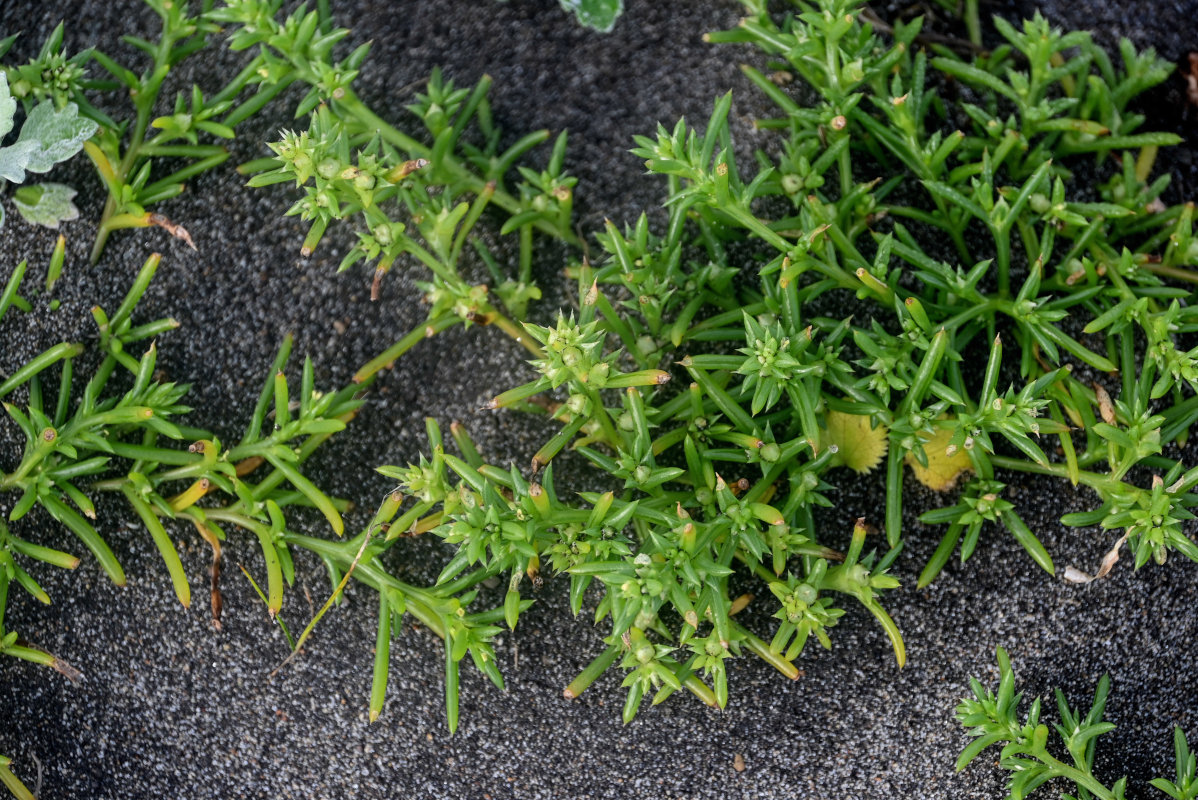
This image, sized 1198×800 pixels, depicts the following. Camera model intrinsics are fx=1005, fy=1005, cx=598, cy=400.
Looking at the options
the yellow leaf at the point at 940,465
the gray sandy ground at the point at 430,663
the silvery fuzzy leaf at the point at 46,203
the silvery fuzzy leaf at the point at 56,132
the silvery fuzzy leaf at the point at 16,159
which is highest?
the silvery fuzzy leaf at the point at 56,132

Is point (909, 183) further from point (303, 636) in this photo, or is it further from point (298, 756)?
point (298, 756)

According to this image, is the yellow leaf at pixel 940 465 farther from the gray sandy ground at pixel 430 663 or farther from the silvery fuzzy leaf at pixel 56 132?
the silvery fuzzy leaf at pixel 56 132

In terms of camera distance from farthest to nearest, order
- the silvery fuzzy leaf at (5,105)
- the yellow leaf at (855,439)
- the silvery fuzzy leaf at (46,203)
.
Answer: the silvery fuzzy leaf at (46,203) < the yellow leaf at (855,439) < the silvery fuzzy leaf at (5,105)

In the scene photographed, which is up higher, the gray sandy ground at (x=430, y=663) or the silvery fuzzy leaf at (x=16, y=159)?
the silvery fuzzy leaf at (x=16, y=159)

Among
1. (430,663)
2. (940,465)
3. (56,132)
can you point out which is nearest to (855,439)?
(940,465)

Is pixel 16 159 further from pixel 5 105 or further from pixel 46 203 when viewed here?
pixel 46 203

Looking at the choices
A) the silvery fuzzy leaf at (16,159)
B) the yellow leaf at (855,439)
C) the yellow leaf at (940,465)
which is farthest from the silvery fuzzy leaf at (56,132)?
the yellow leaf at (940,465)
